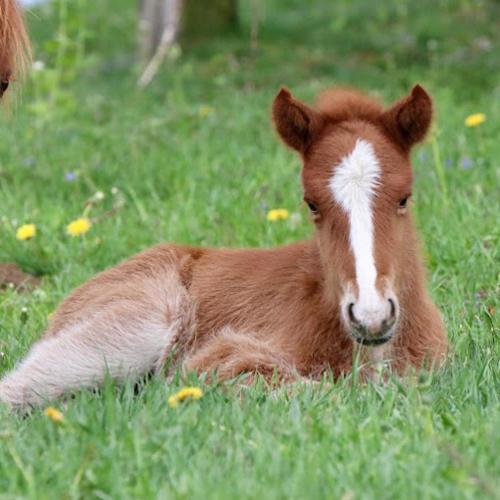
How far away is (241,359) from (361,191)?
0.86 meters

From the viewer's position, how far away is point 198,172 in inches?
325

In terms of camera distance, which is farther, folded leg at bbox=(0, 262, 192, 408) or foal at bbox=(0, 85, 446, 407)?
folded leg at bbox=(0, 262, 192, 408)

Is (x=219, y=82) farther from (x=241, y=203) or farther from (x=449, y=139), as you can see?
(x=241, y=203)

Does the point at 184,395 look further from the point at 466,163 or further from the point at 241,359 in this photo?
the point at 466,163

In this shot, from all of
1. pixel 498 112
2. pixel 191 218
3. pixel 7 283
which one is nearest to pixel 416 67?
pixel 498 112

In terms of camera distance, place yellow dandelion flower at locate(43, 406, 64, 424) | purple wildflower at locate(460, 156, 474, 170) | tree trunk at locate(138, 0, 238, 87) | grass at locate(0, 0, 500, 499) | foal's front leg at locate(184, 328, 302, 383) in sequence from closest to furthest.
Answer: grass at locate(0, 0, 500, 499), yellow dandelion flower at locate(43, 406, 64, 424), foal's front leg at locate(184, 328, 302, 383), purple wildflower at locate(460, 156, 474, 170), tree trunk at locate(138, 0, 238, 87)

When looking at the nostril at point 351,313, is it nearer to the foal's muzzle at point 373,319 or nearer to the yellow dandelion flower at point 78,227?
the foal's muzzle at point 373,319

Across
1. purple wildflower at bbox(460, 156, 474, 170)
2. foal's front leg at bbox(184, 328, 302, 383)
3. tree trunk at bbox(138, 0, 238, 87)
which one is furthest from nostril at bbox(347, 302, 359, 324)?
tree trunk at bbox(138, 0, 238, 87)

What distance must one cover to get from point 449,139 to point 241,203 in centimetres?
192

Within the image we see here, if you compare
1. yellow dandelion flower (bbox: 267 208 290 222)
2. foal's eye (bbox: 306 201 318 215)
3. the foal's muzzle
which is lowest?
yellow dandelion flower (bbox: 267 208 290 222)

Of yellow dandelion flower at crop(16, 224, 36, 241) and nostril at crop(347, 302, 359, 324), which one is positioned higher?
nostril at crop(347, 302, 359, 324)

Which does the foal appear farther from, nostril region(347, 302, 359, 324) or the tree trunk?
the tree trunk

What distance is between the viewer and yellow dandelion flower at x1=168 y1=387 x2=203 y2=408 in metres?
4.00

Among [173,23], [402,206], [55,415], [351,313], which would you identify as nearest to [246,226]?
[402,206]
